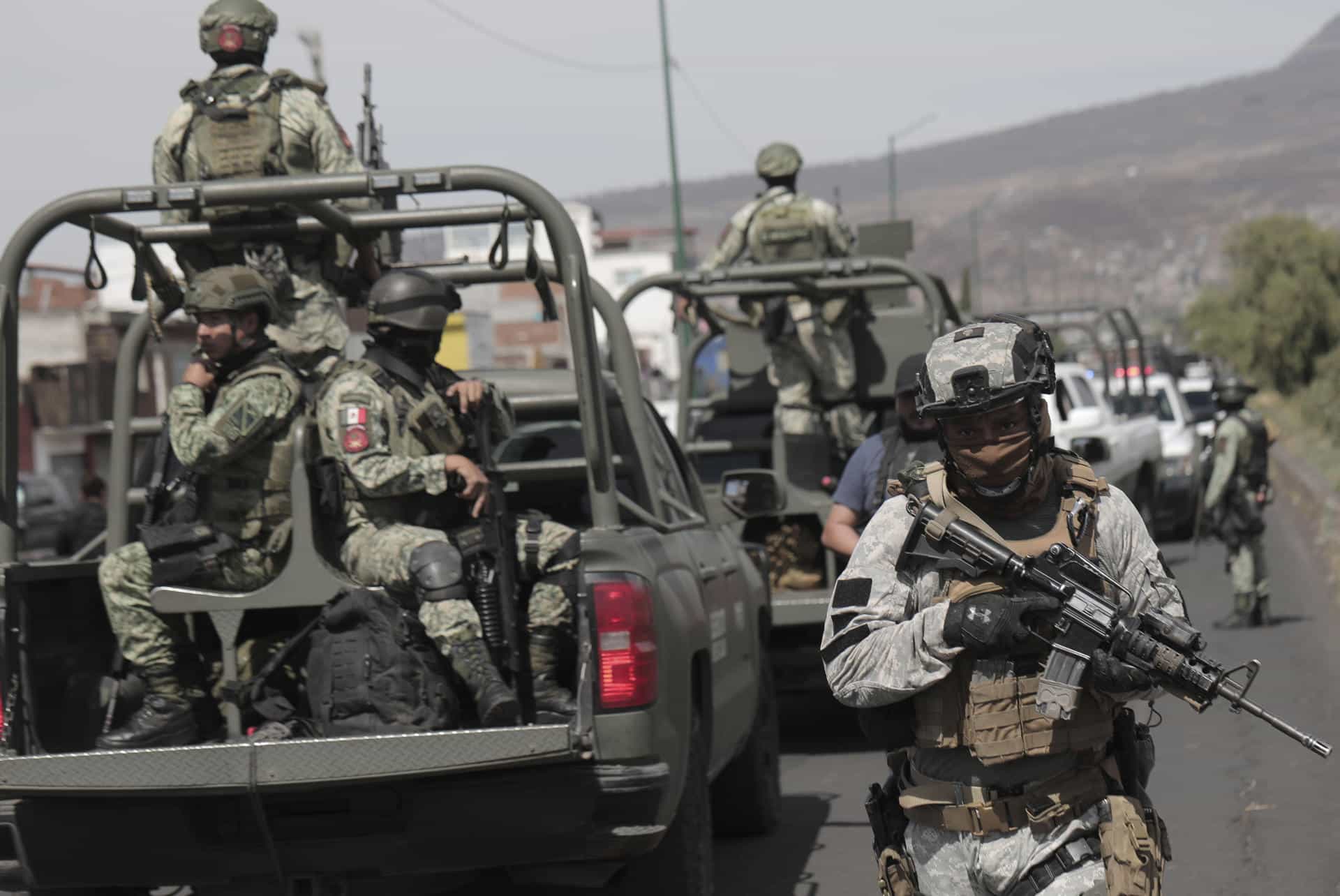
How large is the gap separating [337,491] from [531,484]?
1.47m

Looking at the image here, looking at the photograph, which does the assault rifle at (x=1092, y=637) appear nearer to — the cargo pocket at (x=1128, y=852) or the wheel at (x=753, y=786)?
the cargo pocket at (x=1128, y=852)

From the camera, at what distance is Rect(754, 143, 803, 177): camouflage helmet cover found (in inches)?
456

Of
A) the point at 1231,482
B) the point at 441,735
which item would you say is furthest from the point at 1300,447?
the point at 441,735

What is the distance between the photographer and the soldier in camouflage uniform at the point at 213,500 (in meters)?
5.90

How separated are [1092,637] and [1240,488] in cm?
1112

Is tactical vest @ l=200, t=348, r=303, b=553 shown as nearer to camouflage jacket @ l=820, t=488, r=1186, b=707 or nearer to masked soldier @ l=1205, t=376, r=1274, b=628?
camouflage jacket @ l=820, t=488, r=1186, b=707

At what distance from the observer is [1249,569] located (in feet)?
46.0

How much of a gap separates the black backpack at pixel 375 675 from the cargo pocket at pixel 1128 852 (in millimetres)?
2156

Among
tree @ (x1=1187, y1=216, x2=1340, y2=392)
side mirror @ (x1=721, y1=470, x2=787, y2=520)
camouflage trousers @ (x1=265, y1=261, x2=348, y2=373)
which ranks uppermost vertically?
camouflage trousers @ (x1=265, y1=261, x2=348, y2=373)

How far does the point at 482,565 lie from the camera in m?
5.74

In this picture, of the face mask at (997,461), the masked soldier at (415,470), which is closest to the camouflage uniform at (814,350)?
the masked soldier at (415,470)

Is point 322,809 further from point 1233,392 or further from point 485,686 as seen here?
point 1233,392

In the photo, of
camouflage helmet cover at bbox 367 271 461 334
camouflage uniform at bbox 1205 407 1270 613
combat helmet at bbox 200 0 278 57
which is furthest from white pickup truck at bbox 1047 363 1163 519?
camouflage helmet cover at bbox 367 271 461 334

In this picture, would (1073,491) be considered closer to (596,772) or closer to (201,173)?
(596,772)
